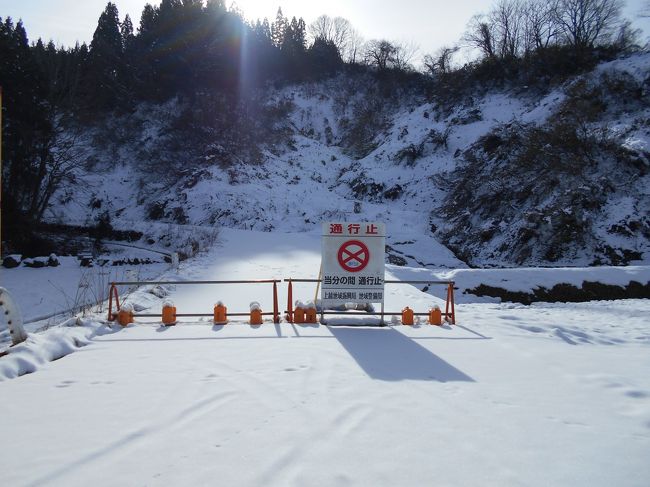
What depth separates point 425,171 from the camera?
34250mm

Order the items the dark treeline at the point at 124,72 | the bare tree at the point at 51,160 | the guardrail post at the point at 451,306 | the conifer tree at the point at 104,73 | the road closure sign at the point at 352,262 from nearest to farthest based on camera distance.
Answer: the road closure sign at the point at 352,262 < the guardrail post at the point at 451,306 < the dark treeline at the point at 124,72 < the bare tree at the point at 51,160 < the conifer tree at the point at 104,73

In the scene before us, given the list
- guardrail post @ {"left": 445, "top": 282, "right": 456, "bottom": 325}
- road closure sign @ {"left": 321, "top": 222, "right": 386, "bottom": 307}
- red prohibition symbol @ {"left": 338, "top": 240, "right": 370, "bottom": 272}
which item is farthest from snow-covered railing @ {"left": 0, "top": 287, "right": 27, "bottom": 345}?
guardrail post @ {"left": 445, "top": 282, "right": 456, "bottom": 325}

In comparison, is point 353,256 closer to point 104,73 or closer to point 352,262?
point 352,262

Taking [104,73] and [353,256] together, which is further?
[104,73]

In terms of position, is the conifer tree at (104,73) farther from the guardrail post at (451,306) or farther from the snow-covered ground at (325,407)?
the guardrail post at (451,306)

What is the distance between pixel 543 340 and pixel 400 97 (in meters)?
46.9

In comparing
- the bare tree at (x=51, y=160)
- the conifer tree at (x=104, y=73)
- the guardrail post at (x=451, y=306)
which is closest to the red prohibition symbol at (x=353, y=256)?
the guardrail post at (x=451, y=306)

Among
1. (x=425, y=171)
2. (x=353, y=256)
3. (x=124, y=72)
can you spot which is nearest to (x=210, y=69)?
(x=124, y=72)

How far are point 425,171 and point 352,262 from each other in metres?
28.6

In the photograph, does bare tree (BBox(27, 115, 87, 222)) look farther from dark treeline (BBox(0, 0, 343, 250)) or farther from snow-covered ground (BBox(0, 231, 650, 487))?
snow-covered ground (BBox(0, 231, 650, 487))

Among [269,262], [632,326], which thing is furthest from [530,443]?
[269,262]

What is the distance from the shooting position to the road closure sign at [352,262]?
24.3 feet

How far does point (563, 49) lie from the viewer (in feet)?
120

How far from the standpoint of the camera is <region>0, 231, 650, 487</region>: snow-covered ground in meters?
2.76
